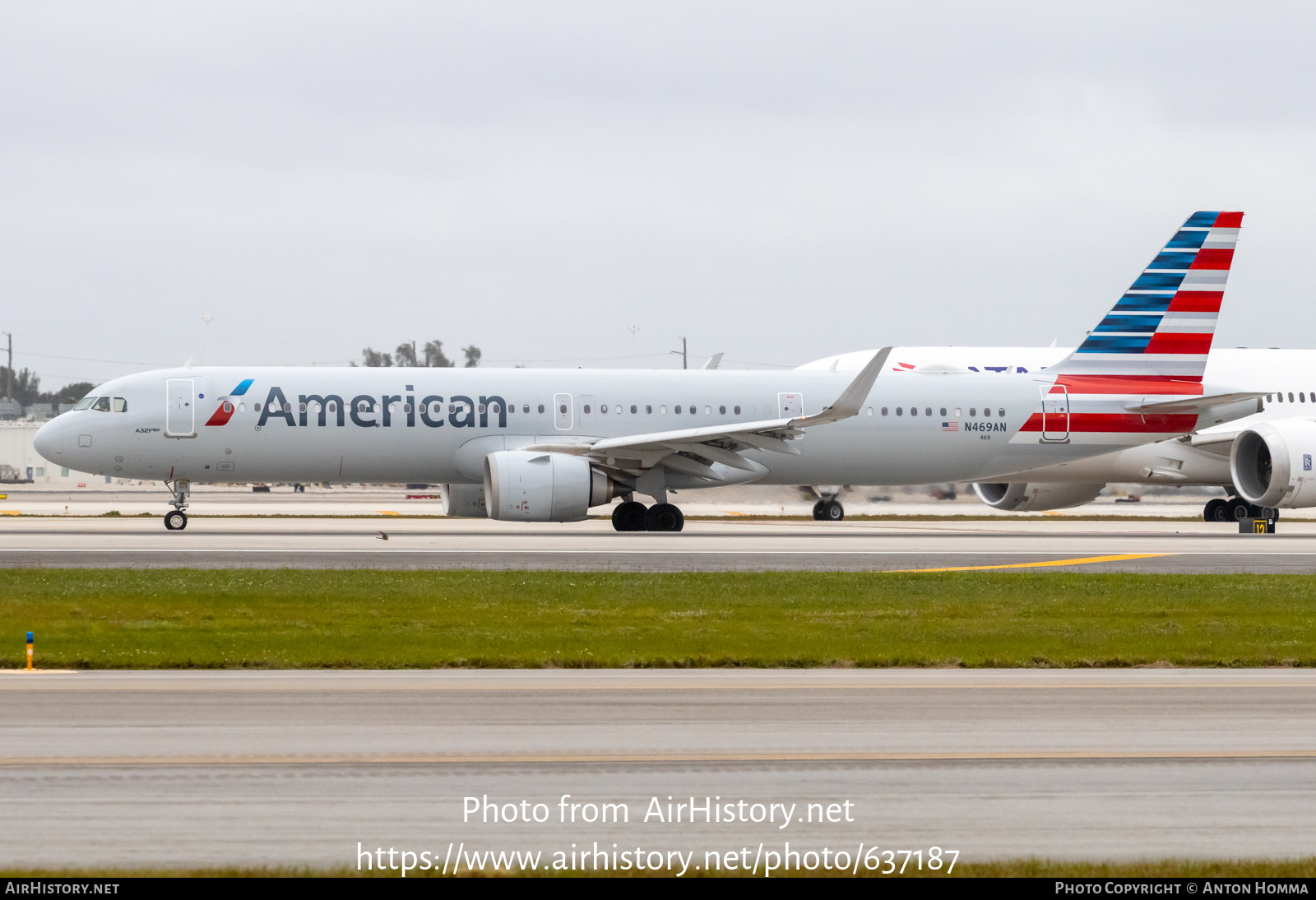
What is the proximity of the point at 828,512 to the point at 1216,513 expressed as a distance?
11.7 m

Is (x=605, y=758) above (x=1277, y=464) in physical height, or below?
below

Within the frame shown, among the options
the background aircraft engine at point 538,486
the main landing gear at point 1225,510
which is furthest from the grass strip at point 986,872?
the main landing gear at point 1225,510

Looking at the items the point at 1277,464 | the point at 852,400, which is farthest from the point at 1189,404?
the point at 852,400

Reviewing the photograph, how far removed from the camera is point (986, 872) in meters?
6.62

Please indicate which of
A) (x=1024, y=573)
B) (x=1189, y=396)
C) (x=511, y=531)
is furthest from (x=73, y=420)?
(x=1189, y=396)

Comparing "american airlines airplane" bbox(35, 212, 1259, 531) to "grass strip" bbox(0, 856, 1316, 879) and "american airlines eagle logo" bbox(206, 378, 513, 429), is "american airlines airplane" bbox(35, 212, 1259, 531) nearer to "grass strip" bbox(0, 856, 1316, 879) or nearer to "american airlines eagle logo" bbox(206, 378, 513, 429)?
"american airlines eagle logo" bbox(206, 378, 513, 429)

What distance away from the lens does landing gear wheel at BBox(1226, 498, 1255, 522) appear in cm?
4225

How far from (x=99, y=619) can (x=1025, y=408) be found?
24637 millimetres

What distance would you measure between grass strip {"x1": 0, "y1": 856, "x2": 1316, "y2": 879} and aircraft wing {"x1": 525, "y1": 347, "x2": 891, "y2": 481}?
23.5m

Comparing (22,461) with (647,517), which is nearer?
(647,517)

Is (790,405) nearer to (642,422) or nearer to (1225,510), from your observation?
(642,422)

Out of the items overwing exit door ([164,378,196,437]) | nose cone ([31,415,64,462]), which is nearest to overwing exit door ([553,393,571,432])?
overwing exit door ([164,378,196,437])

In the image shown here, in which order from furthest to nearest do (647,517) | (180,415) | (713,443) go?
(647,517), (713,443), (180,415)
